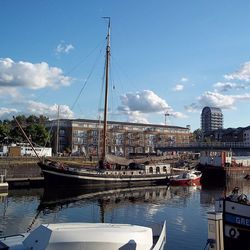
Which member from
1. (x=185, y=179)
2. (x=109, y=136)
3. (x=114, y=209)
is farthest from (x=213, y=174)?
(x=109, y=136)

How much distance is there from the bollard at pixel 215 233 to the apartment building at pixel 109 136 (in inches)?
5527

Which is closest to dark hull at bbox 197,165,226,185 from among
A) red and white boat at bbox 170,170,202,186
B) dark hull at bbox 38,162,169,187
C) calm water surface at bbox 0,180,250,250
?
red and white boat at bbox 170,170,202,186

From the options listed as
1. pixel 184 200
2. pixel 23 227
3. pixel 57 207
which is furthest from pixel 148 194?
pixel 23 227

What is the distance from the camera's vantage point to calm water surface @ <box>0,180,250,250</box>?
102ft

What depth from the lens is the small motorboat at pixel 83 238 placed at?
14641 millimetres

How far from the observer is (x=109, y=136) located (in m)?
180

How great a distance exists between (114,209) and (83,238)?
2827 centimetres

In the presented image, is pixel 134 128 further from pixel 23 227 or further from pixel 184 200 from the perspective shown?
pixel 23 227

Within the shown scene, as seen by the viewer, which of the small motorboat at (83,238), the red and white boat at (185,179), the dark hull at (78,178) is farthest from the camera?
the red and white boat at (185,179)

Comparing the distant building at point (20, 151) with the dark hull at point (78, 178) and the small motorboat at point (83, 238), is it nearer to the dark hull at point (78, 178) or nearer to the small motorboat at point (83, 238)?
the dark hull at point (78, 178)

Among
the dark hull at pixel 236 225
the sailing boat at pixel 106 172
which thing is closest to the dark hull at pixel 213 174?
the sailing boat at pixel 106 172

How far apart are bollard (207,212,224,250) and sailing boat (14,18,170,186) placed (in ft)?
150

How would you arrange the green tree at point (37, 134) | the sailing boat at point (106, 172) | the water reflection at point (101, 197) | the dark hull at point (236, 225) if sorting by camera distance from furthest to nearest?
the green tree at point (37, 134) < the sailing boat at point (106, 172) < the water reflection at point (101, 197) < the dark hull at point (236, 225)

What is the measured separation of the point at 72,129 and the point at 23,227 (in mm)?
140541
